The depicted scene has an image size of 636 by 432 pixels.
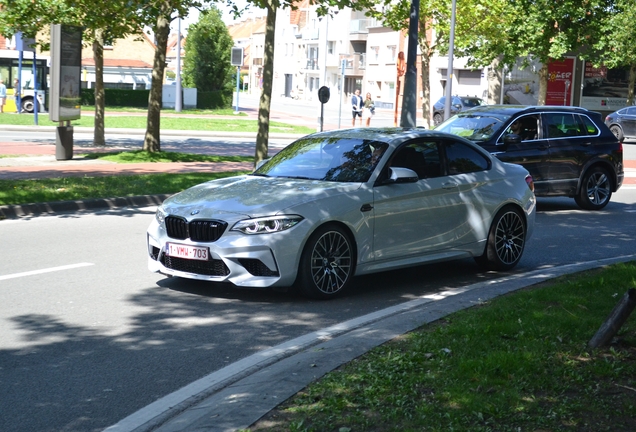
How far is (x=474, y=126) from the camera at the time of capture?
1505cm

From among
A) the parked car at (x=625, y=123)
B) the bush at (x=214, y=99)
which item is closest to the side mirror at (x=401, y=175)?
the parked car at (x=625, y=123)

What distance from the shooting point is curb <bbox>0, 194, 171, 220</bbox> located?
13086 millimetres

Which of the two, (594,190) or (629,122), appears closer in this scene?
(594,190)

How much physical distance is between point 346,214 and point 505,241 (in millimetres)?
2435

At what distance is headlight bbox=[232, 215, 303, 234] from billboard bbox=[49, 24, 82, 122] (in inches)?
545

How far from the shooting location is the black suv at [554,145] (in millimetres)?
14727

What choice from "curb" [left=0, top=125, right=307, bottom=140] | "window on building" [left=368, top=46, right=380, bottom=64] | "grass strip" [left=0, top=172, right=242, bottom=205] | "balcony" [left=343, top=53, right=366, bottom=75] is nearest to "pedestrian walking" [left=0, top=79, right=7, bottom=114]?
"curb" [left=0, top=125, right=307, bottom=140]

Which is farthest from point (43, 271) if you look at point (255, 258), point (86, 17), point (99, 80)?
point (99, 80)

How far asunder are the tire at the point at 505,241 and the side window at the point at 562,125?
18.4ft

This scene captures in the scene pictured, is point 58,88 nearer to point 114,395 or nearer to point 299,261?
point 299,261

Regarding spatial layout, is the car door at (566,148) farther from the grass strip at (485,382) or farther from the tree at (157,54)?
the tree at (157,54)

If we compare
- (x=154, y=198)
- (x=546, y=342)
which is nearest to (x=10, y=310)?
(x=546, y=342)

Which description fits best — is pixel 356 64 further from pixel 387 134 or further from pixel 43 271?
pixel 43 271

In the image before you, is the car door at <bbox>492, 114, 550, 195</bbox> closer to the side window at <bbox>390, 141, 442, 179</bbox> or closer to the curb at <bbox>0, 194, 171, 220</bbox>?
the side window at <bbox>390, 141, 442, 179</bbox>
